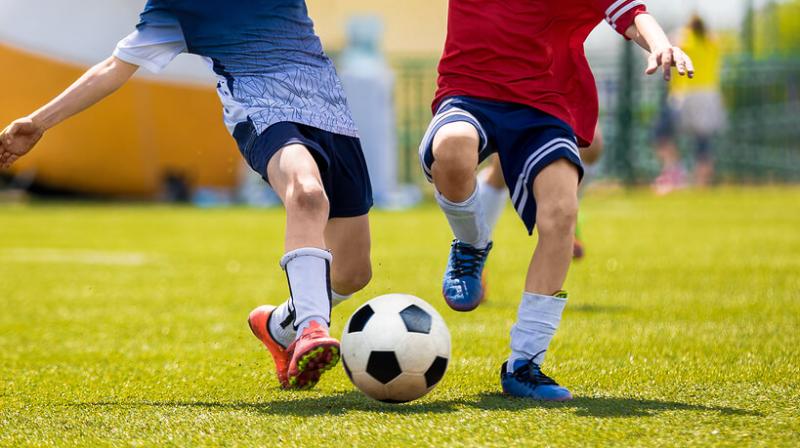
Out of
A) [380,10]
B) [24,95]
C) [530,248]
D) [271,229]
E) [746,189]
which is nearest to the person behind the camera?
[530,248]

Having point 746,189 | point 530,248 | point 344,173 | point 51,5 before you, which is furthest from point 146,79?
point 344,173

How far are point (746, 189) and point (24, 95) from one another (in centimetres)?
1050

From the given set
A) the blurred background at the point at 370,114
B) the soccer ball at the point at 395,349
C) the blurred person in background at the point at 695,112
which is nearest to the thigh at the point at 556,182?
the soccer ball at the point at 395,349

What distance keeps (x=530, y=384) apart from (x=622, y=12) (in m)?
1.29

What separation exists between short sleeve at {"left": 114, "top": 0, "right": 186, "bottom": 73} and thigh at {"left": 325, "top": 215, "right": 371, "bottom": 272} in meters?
0.82

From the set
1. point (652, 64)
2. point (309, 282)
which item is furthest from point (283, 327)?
point (652, 64)

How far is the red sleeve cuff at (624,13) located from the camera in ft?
13.5

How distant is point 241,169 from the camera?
1736cm

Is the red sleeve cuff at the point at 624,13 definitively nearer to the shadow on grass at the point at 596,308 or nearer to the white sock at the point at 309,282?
the white sock at the point at 309,282

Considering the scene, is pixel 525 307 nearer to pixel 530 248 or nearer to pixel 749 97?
pixel 530 248

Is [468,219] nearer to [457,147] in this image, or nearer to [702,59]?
[457,147]

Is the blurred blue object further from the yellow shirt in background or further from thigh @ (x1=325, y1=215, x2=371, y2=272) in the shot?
thigh @ (x1=325, y1=215, x2=371, y2=272)

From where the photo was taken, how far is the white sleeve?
14.0ft

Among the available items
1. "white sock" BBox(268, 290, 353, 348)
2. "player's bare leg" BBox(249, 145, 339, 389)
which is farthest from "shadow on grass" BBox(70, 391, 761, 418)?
"white sock" BBox(268, 290, 353, 348)
